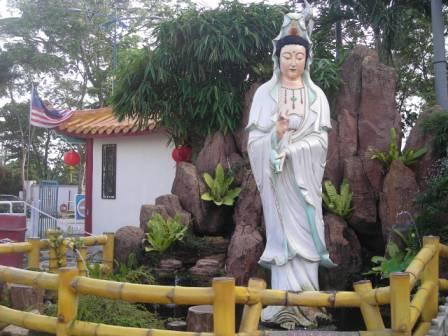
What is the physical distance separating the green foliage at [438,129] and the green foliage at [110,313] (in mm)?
4748

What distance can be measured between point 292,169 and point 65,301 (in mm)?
3270

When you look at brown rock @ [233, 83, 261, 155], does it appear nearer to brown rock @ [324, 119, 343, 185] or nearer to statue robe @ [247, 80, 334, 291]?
brown rock @ [324, 119, 343, 185]

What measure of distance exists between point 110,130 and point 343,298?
9.36 m

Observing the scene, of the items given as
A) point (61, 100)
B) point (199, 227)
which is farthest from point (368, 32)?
point (61, 100)

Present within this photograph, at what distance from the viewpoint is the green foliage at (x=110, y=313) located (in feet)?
15.1

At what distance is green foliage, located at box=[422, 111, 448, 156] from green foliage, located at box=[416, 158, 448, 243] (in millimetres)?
646

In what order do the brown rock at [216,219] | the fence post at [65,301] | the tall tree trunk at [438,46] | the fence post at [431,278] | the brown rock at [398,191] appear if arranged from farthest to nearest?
the tall tree trunk at [438,46], the brown rock at [216,219], the brown rock at [398,191], the fence post at [431,278], the fence post at [65,301]

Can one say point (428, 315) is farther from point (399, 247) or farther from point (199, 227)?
point (199, 227)

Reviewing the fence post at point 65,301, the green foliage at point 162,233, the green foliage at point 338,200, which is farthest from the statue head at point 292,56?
the fence post at point 65,301

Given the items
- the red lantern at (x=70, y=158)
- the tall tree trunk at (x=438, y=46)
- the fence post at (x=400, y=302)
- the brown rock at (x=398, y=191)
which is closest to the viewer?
the fence post at (x=400, y=302)

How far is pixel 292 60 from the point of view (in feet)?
20.9

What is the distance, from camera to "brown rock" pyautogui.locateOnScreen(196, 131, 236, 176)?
900 cm

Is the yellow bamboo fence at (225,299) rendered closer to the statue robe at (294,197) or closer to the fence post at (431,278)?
the fence post at (431,278)

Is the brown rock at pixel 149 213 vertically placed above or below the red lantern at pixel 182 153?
below
